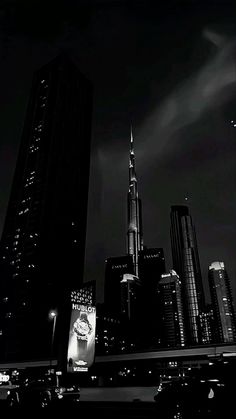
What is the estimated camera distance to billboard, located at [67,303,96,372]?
115ft

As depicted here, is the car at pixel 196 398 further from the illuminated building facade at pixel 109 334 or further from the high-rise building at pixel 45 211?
the illuminated building facade at pixel 109 334

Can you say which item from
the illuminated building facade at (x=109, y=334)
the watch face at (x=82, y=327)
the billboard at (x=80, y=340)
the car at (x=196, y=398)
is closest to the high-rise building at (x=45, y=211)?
the illuminated building facade at (x=109, y=334)

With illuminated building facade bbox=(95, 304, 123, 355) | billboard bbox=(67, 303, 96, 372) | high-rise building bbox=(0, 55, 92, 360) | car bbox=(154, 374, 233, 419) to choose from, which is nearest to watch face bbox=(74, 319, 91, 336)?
billboard bbox=(67, 303, 96, 372)

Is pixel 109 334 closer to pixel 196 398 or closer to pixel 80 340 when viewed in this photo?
pixel 80 340

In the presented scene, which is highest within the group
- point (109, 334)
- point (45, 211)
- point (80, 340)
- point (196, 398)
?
point (45, 211)

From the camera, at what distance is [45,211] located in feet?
387

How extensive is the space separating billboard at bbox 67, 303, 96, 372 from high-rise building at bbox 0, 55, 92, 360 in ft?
208

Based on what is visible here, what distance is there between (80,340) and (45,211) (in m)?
86.1

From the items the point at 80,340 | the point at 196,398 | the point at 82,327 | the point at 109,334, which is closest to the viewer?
the point at 196,398

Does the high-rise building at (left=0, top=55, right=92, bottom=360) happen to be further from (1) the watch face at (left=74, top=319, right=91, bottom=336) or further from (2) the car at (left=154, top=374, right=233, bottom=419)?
(2) the car at (left=154, top=374, right=233, bottom=419)

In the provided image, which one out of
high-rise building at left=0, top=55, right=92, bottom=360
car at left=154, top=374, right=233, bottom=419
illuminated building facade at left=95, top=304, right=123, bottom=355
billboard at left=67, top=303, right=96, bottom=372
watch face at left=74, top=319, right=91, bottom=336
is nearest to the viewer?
car at left=154, top=374, right=233, bottom=419

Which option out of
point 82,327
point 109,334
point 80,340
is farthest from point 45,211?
point 80,340

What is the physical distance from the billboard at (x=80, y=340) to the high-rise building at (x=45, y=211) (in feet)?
208

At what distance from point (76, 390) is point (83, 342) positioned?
13618 millimetres
